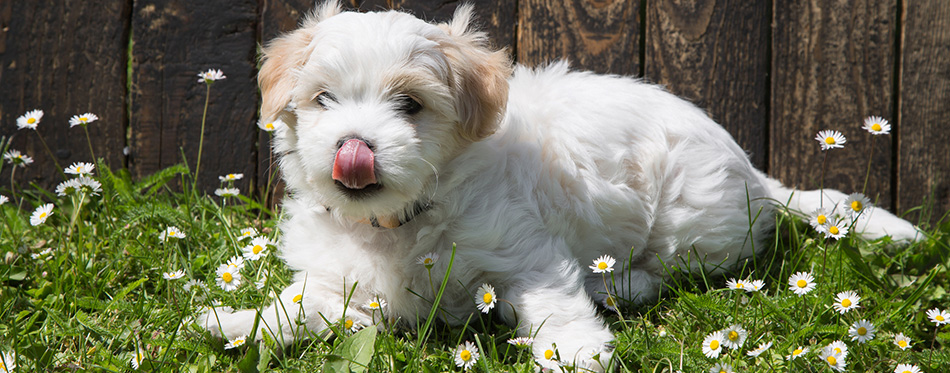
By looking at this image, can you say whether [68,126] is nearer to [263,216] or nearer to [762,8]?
[263,216]

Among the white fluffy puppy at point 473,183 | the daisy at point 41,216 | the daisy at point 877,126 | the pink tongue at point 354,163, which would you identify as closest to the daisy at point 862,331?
the white fluffy puppy at point 473,183

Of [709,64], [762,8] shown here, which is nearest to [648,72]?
[709,64]

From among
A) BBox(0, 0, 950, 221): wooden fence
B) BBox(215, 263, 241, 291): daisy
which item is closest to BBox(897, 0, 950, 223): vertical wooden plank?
BBox(0, 0, 950, 221): wooden fence

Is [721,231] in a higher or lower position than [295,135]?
lower

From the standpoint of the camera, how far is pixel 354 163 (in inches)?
79.3

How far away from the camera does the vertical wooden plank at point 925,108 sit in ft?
10.9

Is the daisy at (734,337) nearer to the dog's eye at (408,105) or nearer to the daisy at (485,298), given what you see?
the daisy at (485,298)

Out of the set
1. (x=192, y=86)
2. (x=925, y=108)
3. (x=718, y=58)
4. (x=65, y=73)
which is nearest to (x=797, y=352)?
(x=718, y=58)

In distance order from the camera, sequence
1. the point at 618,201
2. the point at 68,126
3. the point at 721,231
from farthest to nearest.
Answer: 1. the point at 68,126
2. the point at 721,231
3. the point at 618,201

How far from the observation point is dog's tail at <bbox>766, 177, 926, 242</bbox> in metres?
3.01

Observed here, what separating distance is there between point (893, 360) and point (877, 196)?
1357 millimetres

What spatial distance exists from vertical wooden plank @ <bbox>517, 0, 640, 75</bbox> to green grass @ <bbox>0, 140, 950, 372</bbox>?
1135 mm

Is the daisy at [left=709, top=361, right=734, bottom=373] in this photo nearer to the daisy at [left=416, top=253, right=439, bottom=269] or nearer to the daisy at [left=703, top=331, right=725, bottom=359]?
the daisy at [left=703, top=331, right=725, bottom=359]

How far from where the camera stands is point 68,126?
359 centimetres
